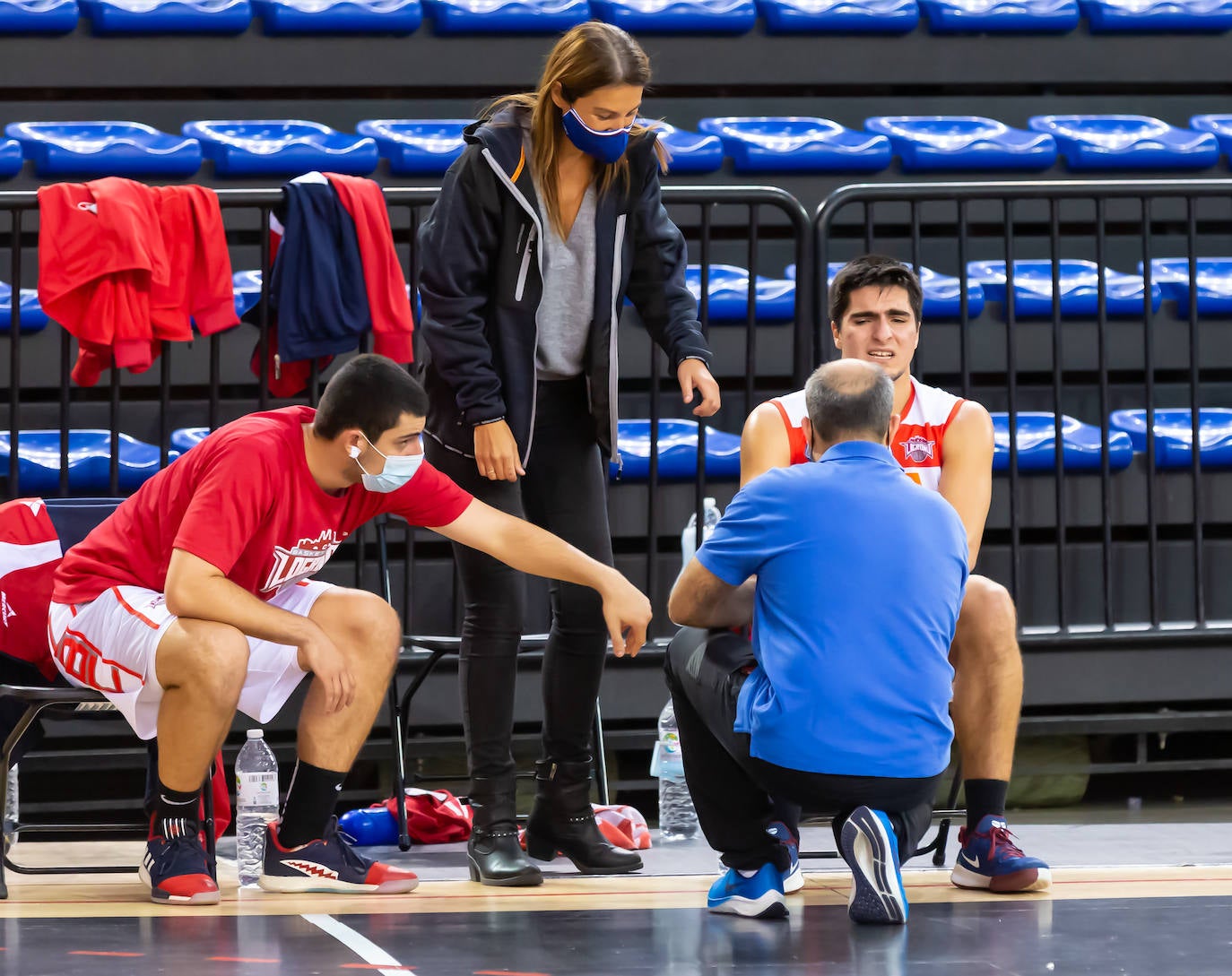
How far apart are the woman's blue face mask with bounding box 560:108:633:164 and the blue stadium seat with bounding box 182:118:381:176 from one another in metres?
2.68

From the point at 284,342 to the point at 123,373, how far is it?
48.9 inches

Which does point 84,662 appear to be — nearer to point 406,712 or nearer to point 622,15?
point 406,712

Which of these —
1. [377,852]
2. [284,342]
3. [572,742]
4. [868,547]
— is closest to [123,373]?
[284,342]

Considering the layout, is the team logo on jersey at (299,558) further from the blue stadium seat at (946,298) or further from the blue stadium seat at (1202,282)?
the blue stadium seat at (1202,282)

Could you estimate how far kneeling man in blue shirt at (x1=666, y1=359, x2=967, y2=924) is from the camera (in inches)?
99.0

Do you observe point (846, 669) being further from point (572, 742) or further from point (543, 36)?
point (543, 36)

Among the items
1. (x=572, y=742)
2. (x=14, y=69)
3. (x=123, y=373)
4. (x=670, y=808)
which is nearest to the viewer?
(x=572, y=742)

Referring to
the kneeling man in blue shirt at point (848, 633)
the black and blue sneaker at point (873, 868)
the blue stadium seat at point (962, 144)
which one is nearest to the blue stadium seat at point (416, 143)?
the blue stadium seat at point (962, 144)

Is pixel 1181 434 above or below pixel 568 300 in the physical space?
below

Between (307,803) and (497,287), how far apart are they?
1.04 meters

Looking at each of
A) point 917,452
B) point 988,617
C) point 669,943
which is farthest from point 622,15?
point 669,943

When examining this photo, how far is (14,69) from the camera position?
5.65 meters

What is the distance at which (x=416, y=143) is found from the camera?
5508 millimetres

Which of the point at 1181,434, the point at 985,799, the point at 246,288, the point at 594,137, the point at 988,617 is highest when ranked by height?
the point at 594,137
